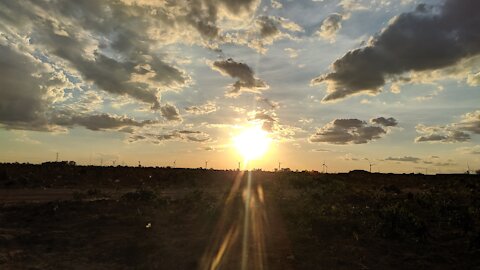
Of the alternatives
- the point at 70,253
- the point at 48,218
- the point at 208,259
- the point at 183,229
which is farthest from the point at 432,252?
the point at 48,218

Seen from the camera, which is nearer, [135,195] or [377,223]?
[377,223]

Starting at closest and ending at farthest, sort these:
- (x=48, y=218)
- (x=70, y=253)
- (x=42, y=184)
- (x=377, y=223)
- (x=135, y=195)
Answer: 1. (x=70, y=253)
2. (x=377, y=223)
3. (x=48, y=218)
4. (x=135, y=195)
5. (x=42, y=184)

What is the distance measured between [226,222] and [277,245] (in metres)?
3.35

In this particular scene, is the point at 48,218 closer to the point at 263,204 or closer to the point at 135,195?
the point at 135,195

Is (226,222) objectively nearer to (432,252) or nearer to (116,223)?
(116,223)

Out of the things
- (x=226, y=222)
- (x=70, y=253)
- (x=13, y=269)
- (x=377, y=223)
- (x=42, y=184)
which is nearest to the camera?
(x=13, y=269)

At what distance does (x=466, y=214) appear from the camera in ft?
49.2

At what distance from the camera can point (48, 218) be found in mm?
16766

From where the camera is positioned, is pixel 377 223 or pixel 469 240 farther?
pixel 377 223

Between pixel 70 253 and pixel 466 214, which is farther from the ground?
pixel 466 214

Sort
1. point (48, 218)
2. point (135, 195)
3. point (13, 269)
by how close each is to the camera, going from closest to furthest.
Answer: point (13, 269) < point (48, 218) < point (135, 195)

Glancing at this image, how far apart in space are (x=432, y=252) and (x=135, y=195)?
1555 cm

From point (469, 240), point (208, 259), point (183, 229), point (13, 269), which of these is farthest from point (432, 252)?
point (13, 269)

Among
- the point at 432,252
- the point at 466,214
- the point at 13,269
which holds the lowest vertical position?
the point at 13,269
